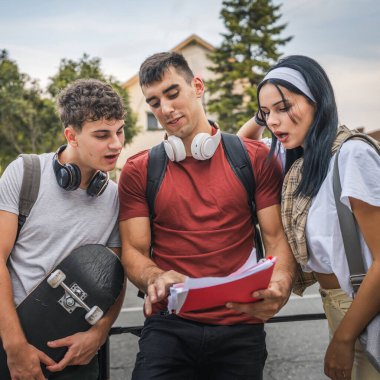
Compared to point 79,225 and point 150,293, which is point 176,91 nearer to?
point 79,225

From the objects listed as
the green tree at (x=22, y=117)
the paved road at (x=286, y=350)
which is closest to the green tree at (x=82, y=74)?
the green tree at (x=22, y=117)

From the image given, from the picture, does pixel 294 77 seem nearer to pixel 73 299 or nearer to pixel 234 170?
pixel 234 170

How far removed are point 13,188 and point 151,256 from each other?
825 millimetres

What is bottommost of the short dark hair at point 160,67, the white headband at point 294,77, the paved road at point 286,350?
the paved road at point 286,350

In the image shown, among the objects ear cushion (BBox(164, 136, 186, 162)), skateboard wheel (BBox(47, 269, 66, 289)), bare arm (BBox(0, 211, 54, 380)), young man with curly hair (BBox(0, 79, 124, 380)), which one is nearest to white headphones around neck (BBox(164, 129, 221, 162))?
ear cushion (BBox(164, 136, 186, 162))

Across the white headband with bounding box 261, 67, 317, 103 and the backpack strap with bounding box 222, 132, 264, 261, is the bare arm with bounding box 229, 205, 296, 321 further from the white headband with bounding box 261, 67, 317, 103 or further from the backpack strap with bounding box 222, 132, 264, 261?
the white headband with bounding box 261, 67, 317, 103

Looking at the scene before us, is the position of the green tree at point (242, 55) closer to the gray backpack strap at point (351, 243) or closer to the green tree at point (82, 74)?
the green tree at point (82, 74)

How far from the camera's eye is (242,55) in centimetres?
2777

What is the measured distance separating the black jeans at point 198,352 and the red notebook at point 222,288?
491 mm

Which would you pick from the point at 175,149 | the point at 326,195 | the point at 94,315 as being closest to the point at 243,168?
the point at 175,149

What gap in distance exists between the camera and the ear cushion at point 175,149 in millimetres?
2297

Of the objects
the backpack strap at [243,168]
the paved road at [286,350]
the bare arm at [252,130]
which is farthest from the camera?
the paved road at [286,350]

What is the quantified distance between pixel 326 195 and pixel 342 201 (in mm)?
124

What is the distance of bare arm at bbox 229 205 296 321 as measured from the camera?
1.78 meters
